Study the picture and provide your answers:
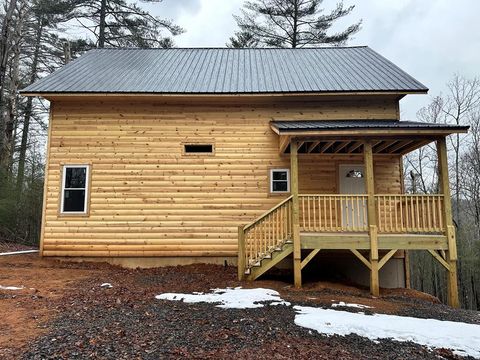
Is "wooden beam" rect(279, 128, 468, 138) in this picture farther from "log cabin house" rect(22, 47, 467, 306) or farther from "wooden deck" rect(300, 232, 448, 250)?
"wooden deck" rect(300, 232, 448, 250)

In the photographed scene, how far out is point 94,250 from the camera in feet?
33.8

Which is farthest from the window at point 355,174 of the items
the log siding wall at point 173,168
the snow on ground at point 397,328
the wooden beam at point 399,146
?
the snow on ground at point 397,328

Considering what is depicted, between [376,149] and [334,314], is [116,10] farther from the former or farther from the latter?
[334,314]

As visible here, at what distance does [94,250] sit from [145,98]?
15.0 feet

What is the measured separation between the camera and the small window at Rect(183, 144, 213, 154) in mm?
10711

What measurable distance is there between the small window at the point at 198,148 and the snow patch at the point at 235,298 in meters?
4.48

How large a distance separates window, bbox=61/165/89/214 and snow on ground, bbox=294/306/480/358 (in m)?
7.13

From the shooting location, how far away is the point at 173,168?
1060 centimetres

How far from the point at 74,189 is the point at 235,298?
6.23 metres

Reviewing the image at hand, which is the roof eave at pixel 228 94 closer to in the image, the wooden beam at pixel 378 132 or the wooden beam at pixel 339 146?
the wooden beam at pixel 339 146

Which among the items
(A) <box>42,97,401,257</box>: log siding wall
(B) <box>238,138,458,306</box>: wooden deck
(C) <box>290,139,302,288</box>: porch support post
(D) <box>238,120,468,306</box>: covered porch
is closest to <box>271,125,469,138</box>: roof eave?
(D) <box>238,120,468,306</box>: covered porch

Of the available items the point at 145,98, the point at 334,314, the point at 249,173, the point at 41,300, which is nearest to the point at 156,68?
the point at 145,98

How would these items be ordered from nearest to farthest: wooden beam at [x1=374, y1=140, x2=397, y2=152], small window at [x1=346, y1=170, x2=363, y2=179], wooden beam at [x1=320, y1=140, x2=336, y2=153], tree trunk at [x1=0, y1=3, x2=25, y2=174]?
wooden beam at [x1=374, y1=140, x2=397, y2=152], wooden beam at [x1=320, y1=140, x2=336, y2=153], small window at [x1=346, y1=170, x2=363, y2=179], tree trunk at [x1=0, y1=3, x2=25, y2=174]

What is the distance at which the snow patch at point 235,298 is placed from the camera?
21.2 ft
